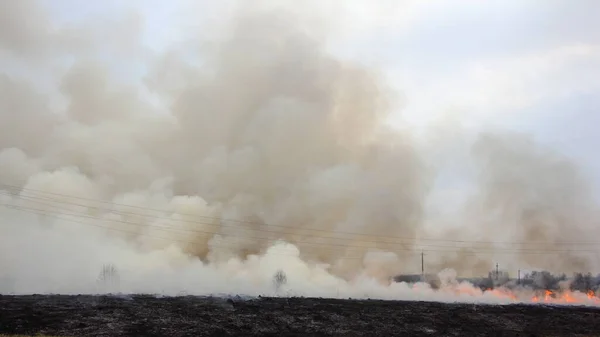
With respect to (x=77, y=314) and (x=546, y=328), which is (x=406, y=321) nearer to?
(x=546, y=328)

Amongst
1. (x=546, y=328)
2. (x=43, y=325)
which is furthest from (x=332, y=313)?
(x=43, y=325)

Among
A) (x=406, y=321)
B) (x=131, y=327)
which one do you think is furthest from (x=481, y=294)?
(x=131, y=327)

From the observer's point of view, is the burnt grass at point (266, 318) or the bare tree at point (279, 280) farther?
the bare tree at point (279, 280)

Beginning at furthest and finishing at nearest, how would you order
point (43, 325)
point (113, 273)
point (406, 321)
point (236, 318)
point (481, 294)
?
1. point (481, 294)
2. point (113, 273)
3. point (406, 321)
4. point (236, 318)
5. point (43, 325)

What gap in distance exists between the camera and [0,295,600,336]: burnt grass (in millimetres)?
45031

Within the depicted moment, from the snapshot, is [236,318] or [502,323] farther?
[502,323]

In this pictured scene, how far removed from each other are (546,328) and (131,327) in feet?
144

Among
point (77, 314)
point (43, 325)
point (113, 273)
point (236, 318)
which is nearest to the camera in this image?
point (43, 325)

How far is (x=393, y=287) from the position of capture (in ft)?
298

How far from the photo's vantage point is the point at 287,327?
5025 cm

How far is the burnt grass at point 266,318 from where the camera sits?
45031 millimetres

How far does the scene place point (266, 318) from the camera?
52500 millimetres

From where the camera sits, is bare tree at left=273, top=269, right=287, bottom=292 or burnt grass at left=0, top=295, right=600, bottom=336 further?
bare tree at left=273, top=269, right=287, bottom=292

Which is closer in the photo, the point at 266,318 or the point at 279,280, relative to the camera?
the point at 266,318
